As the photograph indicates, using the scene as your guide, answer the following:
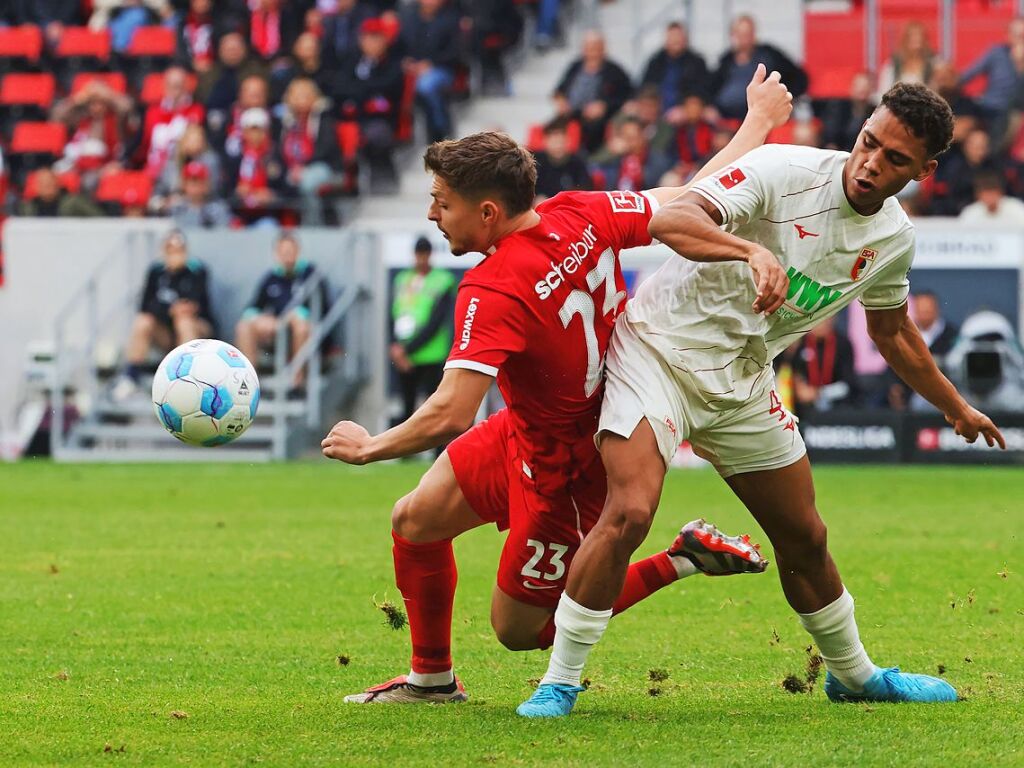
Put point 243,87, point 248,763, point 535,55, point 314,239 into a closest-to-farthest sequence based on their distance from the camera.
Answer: point 248,763 → point 314,239 → point 243,87 → point 535,55

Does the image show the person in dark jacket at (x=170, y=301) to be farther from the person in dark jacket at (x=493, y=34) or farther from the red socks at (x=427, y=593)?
the red socks at (x=427, y=593)

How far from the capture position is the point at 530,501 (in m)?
5.54

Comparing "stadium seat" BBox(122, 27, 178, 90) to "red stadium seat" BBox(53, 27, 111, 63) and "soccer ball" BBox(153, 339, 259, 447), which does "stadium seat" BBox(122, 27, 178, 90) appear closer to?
"red stadium seat" BBox(53, 27, 111, 63)

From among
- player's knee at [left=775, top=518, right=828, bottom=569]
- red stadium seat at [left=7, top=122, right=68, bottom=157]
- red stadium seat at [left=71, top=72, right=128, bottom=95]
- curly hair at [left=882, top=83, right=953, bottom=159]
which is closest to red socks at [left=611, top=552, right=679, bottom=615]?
player's knee at [left=775, top=518, right=828, bottom=569]

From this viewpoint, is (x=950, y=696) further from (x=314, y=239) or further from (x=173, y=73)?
(x=173, y=73)

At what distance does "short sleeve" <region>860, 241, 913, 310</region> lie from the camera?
5.58 m

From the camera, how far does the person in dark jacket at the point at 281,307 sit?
18.6 metres

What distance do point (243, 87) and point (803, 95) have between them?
7065 millimetres

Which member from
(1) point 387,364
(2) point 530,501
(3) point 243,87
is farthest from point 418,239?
(2) point 530,501

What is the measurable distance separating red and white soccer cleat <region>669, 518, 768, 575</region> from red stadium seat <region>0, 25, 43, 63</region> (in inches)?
792

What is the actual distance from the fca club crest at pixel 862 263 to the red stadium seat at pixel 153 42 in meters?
19.3

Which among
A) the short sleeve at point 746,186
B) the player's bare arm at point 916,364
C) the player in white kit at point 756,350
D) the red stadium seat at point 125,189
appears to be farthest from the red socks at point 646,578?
the red stadium seat at point 125,189

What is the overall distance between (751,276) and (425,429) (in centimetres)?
118

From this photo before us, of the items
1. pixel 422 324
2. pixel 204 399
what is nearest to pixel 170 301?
pixel 422 324
